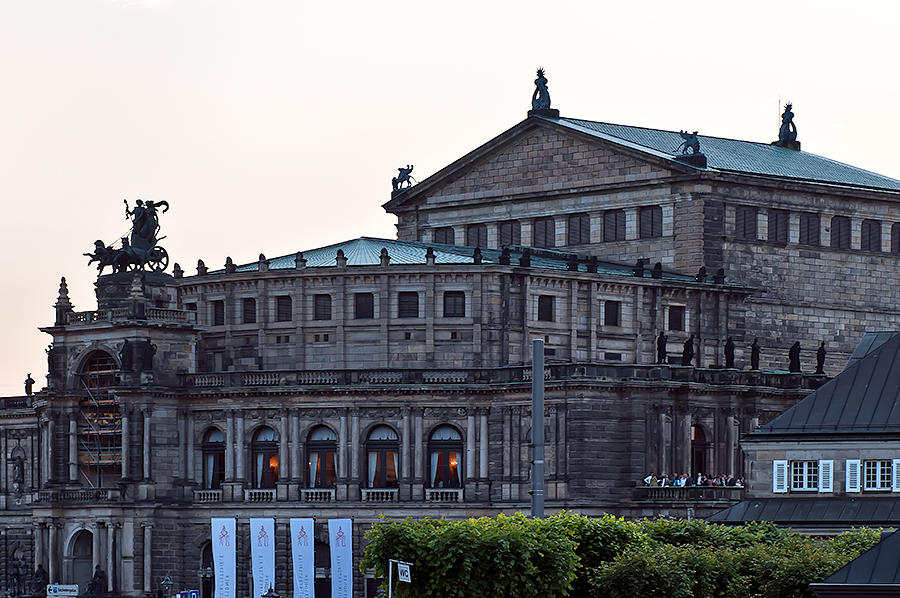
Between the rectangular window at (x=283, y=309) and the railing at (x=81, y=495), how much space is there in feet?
50.5

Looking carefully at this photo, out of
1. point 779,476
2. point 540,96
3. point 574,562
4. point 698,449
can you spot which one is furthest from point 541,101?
point 574,562

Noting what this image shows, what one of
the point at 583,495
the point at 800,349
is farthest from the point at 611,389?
the point at 800,349

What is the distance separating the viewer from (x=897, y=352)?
5763 inches

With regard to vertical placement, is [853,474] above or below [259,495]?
above

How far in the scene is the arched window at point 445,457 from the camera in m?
171

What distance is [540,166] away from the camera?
193625mm

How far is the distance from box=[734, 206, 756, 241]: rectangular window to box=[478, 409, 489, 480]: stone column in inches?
1025

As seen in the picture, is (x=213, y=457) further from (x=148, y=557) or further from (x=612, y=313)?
(x=612, y=313)

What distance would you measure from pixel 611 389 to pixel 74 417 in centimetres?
3649

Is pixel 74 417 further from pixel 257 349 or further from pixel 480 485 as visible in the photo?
pixel 480 485

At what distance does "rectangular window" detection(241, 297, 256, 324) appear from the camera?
586ft

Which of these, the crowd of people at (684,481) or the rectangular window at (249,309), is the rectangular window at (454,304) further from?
the crowd of people at (684,481)

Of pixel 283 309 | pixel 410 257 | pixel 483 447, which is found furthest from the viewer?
pixel 410 257

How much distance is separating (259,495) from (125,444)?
363 inches
